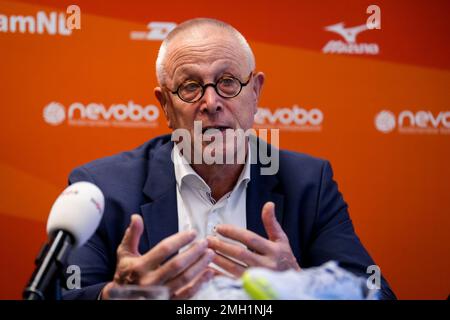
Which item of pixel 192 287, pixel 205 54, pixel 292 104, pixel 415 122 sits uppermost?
pixel 205 54

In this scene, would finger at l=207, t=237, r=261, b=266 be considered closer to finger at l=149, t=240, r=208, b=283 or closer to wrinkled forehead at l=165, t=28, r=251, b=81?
finger at l=149, t=240, r=208, b=283

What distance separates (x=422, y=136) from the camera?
3.58 m

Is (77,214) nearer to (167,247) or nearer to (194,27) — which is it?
(167,247)

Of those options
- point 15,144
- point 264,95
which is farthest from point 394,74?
point 15,144

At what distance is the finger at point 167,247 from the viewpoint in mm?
1387

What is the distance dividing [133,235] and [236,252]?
0.25 meters

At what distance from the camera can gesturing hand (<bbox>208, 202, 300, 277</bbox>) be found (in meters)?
1.48

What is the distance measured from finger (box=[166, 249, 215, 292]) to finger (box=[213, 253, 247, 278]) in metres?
0.08

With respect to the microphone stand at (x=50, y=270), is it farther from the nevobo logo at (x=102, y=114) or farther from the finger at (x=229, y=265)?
the nevobo logo at (x=102, y=114)

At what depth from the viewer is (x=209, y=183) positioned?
96.5 inches

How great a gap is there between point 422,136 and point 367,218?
0.58 meters

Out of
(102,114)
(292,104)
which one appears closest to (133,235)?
(102,114)

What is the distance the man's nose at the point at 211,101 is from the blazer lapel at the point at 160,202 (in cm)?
32
